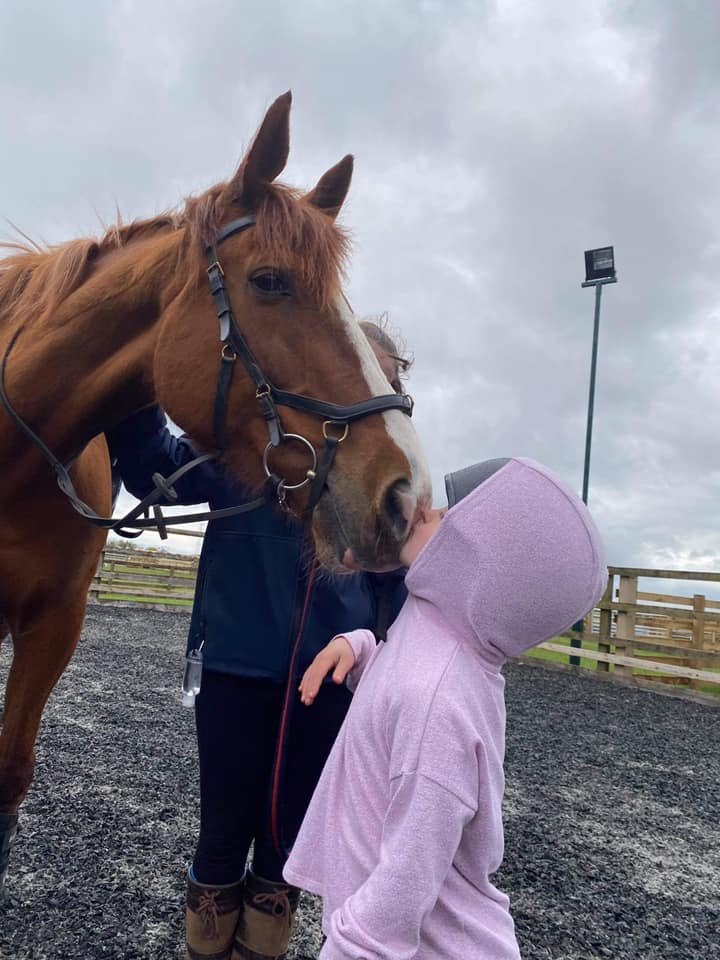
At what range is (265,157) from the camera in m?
1.78

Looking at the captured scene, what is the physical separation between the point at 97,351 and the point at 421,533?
1.19m

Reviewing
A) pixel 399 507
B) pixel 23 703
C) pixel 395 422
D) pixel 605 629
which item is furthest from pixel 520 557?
pixel 605 629

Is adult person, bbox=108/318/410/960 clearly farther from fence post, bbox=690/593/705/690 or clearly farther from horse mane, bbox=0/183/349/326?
fence post, bbox=690/593/705/690

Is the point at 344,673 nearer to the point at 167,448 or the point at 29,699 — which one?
the point at 167,448

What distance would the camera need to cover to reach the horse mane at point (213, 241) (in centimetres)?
170

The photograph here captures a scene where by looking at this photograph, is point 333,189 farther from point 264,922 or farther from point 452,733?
point 264,922

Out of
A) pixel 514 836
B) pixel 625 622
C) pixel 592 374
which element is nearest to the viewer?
pixel 514 836

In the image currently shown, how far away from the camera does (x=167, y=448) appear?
2201 millimetres

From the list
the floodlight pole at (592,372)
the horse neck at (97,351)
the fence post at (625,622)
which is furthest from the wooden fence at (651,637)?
the horse neck at (97,351)

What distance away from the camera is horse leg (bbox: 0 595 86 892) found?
99.9 inches

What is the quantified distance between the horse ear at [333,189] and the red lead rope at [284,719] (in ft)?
3.60

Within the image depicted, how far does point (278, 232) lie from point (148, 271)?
1.45 feet

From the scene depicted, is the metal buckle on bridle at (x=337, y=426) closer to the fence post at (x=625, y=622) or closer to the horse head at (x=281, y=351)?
the horse head at (x=281, y=351)

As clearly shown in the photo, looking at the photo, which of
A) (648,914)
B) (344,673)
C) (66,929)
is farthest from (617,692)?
(344,673)
